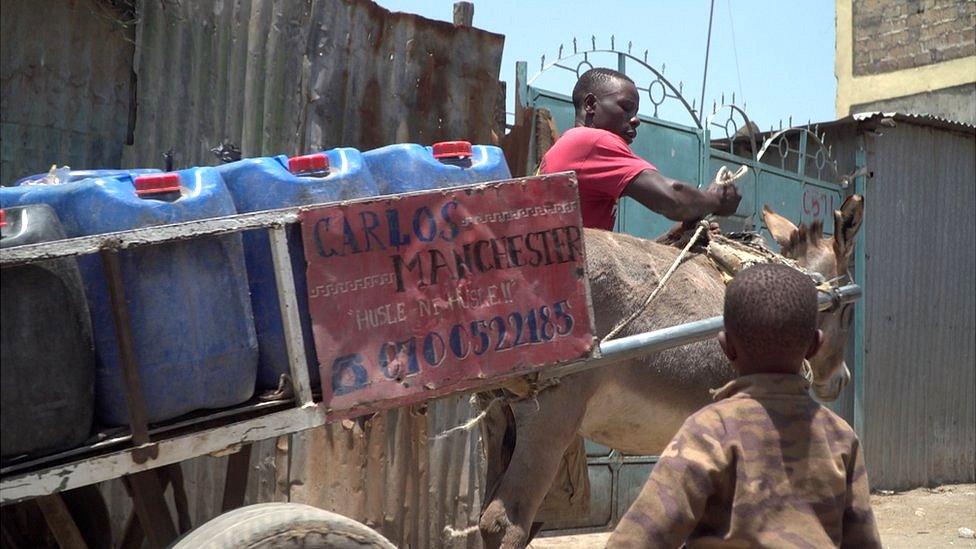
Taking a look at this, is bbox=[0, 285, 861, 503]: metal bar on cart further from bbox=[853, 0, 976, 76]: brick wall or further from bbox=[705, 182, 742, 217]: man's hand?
bbox=[853, 0, 976, 76]: brick wall

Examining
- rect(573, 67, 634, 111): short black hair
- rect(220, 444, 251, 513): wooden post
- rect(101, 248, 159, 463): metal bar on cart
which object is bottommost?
rect(220, 444, 251, 513): wooden post

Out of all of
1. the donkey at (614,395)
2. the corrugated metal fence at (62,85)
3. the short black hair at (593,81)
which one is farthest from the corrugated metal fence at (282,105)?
the donkey at (614,395)

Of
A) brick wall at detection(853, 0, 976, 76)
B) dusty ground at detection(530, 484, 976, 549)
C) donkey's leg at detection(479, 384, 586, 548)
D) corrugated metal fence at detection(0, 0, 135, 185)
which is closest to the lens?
donkey's leg at detection(479, 384, 586, 548)

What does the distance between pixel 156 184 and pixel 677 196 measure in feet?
7.09

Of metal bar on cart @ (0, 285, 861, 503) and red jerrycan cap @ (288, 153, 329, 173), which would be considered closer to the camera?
metal bar on cart @ (0, 285, 861, 503)

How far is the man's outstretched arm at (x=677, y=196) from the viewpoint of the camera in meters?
4.16

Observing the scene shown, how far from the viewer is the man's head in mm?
4691

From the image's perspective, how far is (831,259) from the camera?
513 centimetres

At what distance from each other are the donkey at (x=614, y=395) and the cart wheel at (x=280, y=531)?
43.9 inches

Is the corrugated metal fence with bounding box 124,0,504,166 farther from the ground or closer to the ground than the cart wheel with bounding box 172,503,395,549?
farther from the ground

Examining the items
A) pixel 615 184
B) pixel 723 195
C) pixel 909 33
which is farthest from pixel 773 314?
pixel 909 33

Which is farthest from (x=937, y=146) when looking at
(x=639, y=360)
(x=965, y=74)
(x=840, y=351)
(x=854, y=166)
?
(x=639, y=360)

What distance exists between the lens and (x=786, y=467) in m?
2.00

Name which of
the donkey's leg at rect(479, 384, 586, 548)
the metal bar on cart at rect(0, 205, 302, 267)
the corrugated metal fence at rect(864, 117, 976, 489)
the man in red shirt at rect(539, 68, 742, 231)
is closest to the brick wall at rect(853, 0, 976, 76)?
the corrugated metal fence at rect(864, 117, 976, 489)
